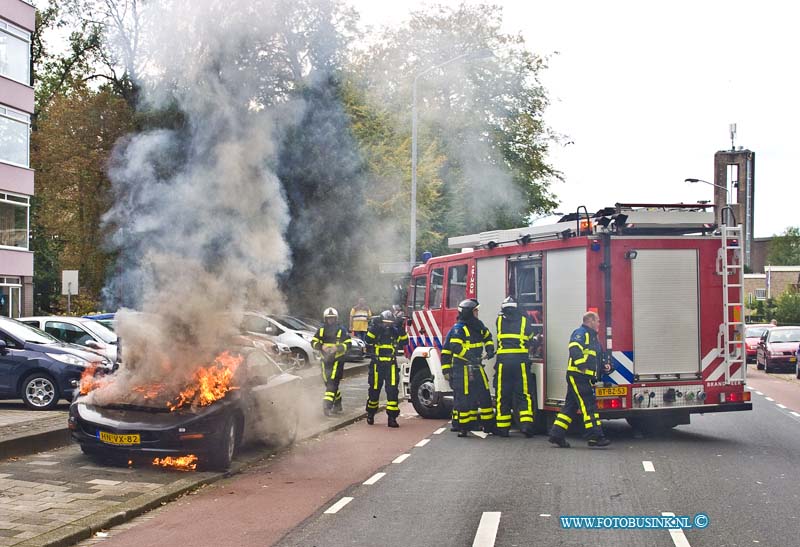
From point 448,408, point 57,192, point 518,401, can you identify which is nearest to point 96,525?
point 518,401

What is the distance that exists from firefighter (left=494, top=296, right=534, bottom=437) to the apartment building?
2362cm

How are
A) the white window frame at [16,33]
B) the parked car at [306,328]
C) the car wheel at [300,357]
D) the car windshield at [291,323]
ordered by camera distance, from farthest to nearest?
1. the white window frame at [16,33]
2. the parked car at [306,328]
3. the car windshield at [291,323]
4. the car wheel at [300,357]

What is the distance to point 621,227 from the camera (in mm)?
12328

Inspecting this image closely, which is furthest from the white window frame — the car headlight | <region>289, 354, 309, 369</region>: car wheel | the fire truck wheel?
the fire truck wheel

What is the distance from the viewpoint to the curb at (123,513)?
23.2ft

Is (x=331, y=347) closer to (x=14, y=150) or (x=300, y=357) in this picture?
(x=300, y=357)

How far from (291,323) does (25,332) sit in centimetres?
1114

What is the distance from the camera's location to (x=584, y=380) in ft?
38.3

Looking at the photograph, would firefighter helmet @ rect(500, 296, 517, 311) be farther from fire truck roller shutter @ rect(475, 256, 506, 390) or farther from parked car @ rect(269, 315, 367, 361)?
parked car @ rect(269, 315, 367, 361)

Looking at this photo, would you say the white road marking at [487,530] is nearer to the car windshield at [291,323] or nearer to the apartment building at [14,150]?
the car windshield at [291,323]

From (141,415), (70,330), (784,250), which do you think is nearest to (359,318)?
(70,330)

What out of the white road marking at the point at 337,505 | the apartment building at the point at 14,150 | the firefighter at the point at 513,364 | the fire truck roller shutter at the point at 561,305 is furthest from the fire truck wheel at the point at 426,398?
the apartment building at the point at 14,150

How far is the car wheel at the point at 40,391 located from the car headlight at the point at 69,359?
12.7 inches

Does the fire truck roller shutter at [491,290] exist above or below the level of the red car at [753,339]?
above
